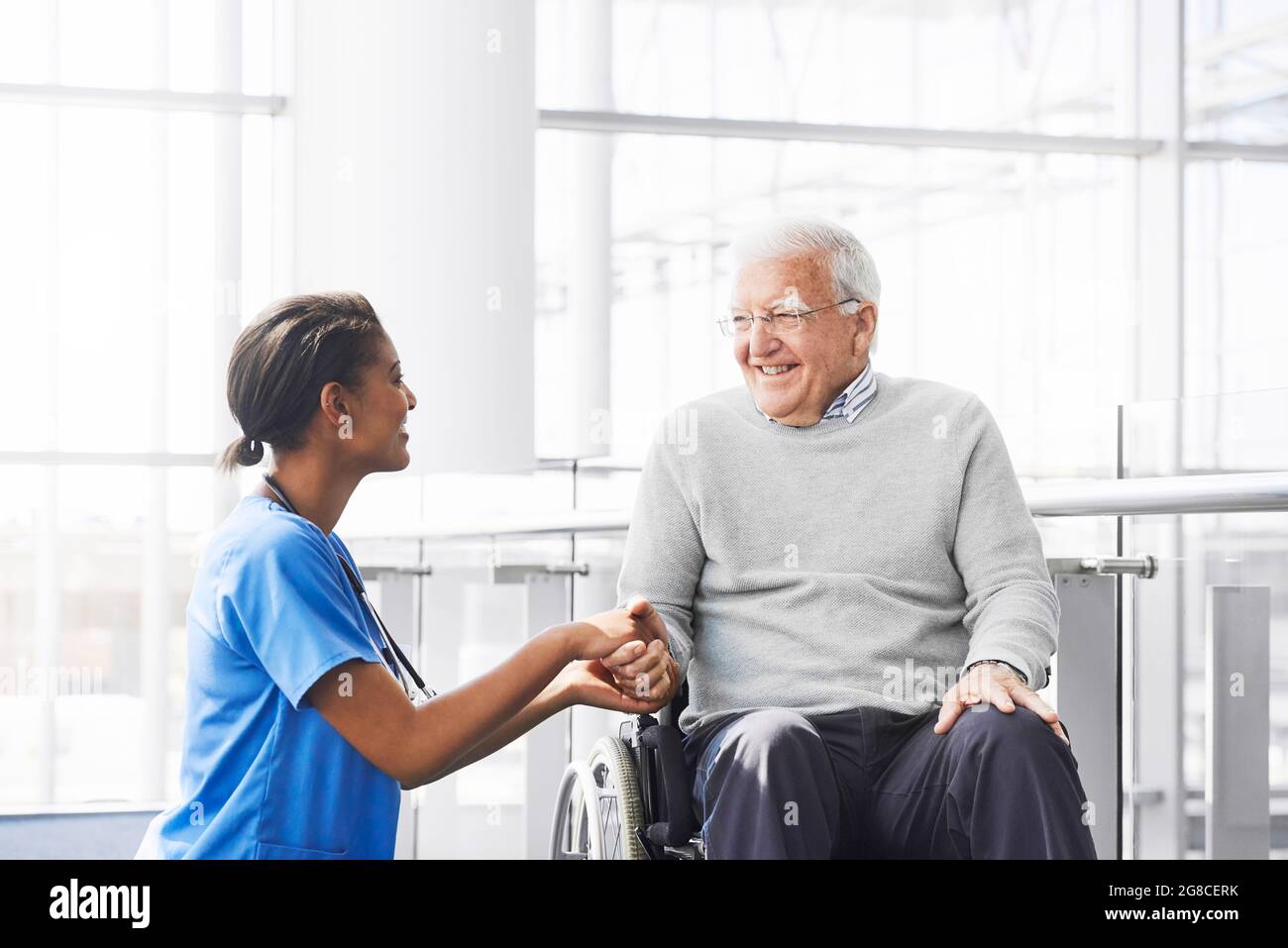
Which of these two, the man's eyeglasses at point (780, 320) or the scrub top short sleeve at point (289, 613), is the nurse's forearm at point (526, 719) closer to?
the scrub top short sleeve at point (289, 613)

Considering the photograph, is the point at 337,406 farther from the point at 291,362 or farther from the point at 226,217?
the point at 226,217

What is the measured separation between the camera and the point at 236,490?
15.0ft

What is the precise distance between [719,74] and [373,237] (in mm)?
2912

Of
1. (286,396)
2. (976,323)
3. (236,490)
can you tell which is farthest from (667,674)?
(976,323)

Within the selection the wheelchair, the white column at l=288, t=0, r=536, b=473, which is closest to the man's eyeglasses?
the wheelchair

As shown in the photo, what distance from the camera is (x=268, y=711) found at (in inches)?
49.4

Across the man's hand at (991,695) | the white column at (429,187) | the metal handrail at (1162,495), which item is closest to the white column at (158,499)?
the white column at (429,187)

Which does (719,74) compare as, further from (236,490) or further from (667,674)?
(667,674)

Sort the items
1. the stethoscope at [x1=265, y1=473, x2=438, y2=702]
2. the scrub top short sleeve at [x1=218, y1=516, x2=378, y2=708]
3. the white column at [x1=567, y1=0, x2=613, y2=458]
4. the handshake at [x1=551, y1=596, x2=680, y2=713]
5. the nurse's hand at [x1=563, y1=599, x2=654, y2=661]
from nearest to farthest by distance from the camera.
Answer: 1. the scrub top short sleeve at [x1=218, y1=516, x2=378, y2=708]
2. the stethoscope at [x1=265, y1=473, x2=438, y2=702]
3. the nurse's hand at [x1=563, y1=599, x2=654, y2=661]
4. the handshake at [x1=551, y1=596, x2=680, y2=713]
5. the white column at [x1=567, y1=0, x2=613, y2=458]

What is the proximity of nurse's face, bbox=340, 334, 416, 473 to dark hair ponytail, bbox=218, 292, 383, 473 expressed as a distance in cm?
1

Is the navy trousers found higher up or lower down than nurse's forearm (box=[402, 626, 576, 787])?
lower down

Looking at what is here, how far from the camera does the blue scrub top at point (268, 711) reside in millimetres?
1223

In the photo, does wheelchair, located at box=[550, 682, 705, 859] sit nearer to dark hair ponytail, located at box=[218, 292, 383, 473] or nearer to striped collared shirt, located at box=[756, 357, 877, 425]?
striped collared shirt, located at box=[756, 357, 877, 425]

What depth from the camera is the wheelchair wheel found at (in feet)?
5.37
